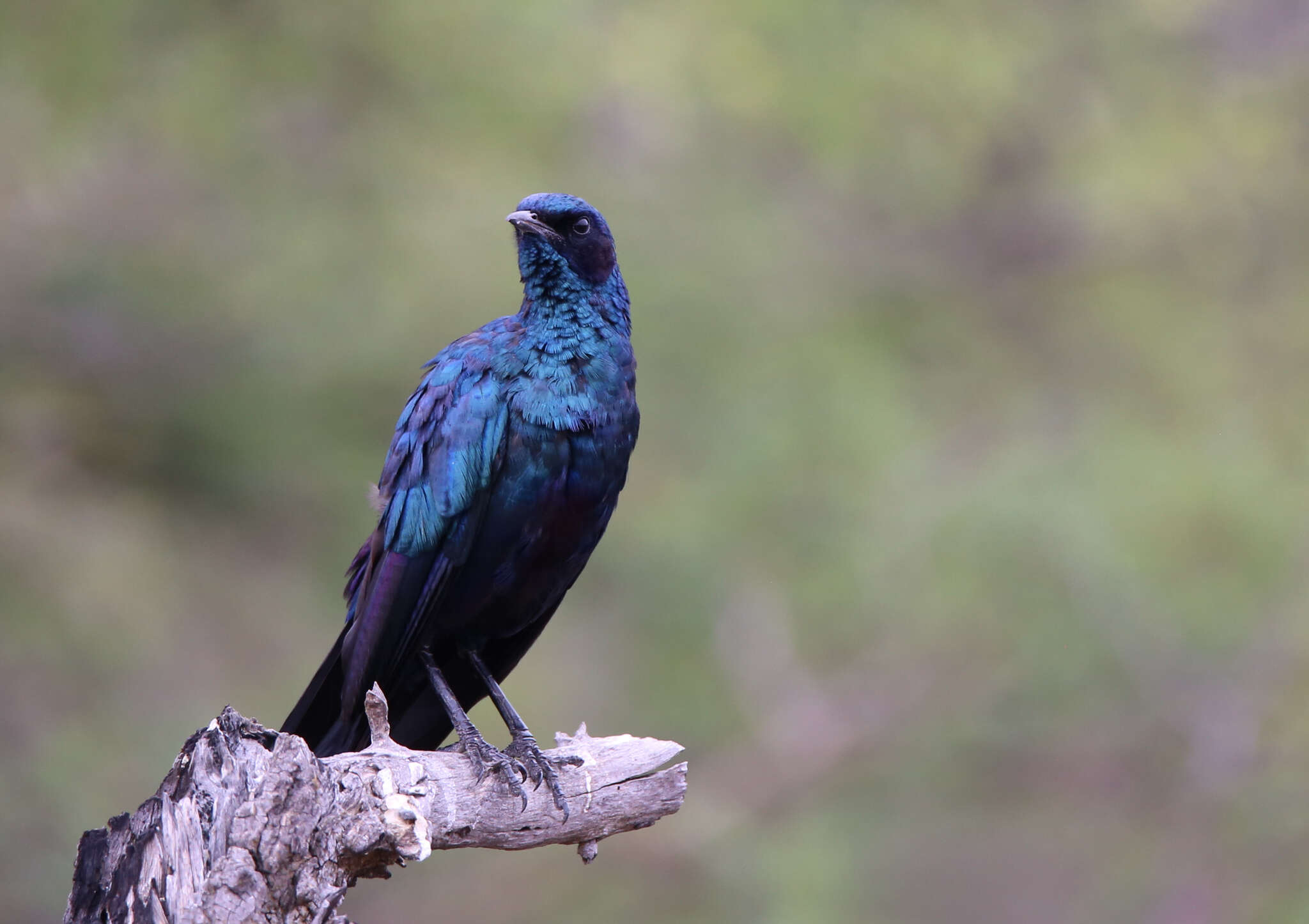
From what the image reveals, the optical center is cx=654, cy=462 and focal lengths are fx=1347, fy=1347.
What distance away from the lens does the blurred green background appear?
586cm

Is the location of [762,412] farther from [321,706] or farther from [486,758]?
[486,758]

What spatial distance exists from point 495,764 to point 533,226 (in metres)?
1.56

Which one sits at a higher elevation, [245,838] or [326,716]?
[326,716]

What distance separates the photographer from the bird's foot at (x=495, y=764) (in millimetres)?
3498

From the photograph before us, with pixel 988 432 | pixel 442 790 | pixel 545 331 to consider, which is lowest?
pixel 442 790

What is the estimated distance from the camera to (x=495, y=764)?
3.51m

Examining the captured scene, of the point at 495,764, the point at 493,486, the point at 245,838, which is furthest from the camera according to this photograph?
the point at 493,486

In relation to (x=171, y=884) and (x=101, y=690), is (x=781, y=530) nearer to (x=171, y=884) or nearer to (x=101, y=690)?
(x=101, y=690)

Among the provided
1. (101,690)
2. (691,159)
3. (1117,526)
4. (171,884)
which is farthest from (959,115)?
(171,884)

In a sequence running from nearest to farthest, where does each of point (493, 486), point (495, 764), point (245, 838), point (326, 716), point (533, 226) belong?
point (245, 838), point (495, 764), point (493, 486), point (326, 716), point (533, 226)

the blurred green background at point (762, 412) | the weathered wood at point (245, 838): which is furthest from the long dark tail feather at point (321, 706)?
the blurred green background at point (762, 412)

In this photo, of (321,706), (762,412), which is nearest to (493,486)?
(321,706)

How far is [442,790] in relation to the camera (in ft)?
10.9

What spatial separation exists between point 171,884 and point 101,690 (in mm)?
3729
